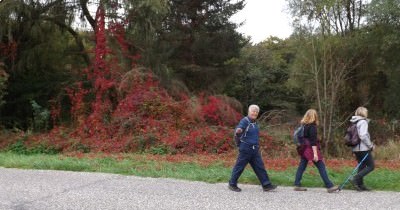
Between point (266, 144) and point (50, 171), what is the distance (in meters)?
7.82

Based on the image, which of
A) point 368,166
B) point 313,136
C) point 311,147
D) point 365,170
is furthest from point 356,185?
point 313,136

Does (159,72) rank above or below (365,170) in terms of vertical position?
above

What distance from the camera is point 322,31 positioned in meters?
18.7

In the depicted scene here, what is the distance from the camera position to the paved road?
7930mm

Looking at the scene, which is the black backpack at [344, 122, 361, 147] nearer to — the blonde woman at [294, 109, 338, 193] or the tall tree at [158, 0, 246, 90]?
the blonde woman at [294, 109, 338, 193]

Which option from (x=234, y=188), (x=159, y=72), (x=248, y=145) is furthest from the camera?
(x=159, y=72)

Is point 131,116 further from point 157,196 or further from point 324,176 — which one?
point 324,176

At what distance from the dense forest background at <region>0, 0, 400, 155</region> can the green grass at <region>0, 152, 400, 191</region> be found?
3.81m

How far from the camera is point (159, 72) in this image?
24.4 meters

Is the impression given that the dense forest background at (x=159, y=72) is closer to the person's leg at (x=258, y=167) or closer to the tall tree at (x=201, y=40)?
the tall tree at (x=201, y=40)

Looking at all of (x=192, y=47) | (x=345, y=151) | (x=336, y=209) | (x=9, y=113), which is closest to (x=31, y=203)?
(x=336, y=209)

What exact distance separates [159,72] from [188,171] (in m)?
13.5

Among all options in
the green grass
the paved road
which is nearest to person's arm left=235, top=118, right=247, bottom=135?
the paved road

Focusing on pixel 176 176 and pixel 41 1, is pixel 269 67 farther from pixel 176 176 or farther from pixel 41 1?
pixel 176 176
